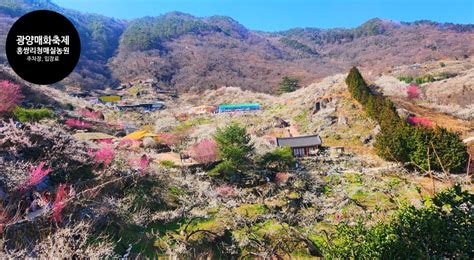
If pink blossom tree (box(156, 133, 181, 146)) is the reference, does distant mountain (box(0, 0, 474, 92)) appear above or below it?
above

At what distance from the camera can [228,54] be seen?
5615 inches

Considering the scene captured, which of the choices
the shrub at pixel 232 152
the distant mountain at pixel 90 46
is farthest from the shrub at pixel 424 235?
the distant mountain at pixel 90 46

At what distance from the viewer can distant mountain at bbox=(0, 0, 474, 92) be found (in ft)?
349

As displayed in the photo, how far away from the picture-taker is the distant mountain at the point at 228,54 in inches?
4190

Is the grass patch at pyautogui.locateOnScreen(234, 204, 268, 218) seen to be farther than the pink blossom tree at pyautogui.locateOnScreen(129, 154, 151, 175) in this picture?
Yes

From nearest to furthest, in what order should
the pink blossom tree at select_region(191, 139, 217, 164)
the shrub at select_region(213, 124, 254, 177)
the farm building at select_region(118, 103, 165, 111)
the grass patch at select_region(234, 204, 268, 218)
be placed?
the grass patch at select_region(234, 204, 268, 218) < the shrub at select_region(213, 124, 254, 177) < the pink blossom tree at select_region(191, 139, 217, 164) < the farm building at select_region(118, 103, 165, 111)

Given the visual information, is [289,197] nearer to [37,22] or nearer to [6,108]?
[37,22]

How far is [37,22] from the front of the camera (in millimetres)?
8430

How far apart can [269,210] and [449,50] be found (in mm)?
118517

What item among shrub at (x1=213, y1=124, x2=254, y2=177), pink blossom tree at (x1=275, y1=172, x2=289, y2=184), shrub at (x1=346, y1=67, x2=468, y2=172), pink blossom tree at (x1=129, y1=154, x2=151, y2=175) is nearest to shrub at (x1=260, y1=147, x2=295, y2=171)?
pink blossom tree at (x1=275, y1=172, x2=289, y2=184)

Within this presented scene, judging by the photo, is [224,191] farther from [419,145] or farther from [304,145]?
[419,145]

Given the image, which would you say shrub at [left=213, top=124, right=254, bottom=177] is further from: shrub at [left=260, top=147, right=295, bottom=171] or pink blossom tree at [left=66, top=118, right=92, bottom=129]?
pink blossom tree at [left=66, top=118, right=92, bottom=129]

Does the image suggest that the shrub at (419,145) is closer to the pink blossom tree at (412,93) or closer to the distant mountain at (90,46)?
the pink blossom tree at (412,93)

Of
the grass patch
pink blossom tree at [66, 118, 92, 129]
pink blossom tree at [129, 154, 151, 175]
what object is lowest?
the grass patch
